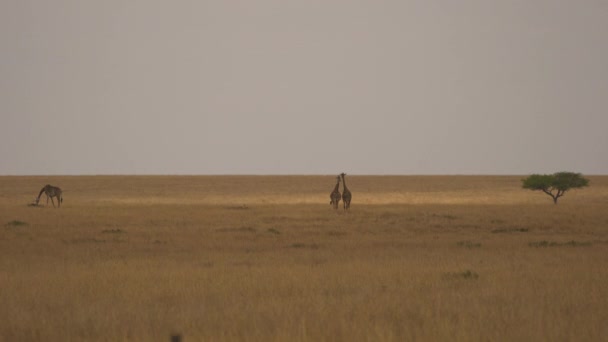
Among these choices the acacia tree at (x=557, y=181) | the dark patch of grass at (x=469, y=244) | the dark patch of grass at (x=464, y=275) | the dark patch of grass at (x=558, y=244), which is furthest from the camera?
the acacia tree at (x=557, y=181)

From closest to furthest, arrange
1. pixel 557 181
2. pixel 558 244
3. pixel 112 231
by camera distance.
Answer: pixel 558 244
pixel 112 231
pixel 557 181

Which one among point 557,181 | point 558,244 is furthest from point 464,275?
point 557,181

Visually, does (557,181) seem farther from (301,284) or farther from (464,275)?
(301,284)

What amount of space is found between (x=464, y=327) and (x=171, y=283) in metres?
5.85

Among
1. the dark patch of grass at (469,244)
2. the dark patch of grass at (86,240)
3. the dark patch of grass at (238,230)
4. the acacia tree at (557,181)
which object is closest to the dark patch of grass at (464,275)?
the dark patch of grass at (469,244)

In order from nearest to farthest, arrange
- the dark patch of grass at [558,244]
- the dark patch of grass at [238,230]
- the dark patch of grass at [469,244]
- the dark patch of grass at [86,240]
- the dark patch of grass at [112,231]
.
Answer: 1. the dark patch of grass at [469,244]
2. the dark patch of grass at [558,244]
3. the dark patch of grass at [86,240]
4. the dark patch of grass at [112,231]
5. the dark patch of grass at [238,230]

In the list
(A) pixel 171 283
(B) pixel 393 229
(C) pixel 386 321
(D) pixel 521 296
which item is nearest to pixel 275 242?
(B) pixel 393 229

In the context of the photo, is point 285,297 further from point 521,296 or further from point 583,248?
point 583,248

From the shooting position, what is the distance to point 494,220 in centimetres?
3300

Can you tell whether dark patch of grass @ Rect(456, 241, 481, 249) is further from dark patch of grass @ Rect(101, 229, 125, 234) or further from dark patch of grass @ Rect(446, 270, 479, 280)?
dark patch of grass @ Rect(101, 229, 125, 234)

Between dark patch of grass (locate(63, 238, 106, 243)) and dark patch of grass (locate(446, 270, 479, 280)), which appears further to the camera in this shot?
dark patch of grass (locate(63, 238, 106, 243))

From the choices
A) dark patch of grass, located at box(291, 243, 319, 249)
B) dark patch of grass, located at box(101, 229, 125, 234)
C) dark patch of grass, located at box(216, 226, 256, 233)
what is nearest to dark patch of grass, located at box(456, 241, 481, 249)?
dark patch of grass, located at box(291, 243, 319, 249)

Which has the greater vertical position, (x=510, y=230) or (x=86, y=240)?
(x=510, y=230)

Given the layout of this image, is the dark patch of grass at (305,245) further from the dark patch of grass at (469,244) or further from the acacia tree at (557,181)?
the acacia tree at (557,181)
